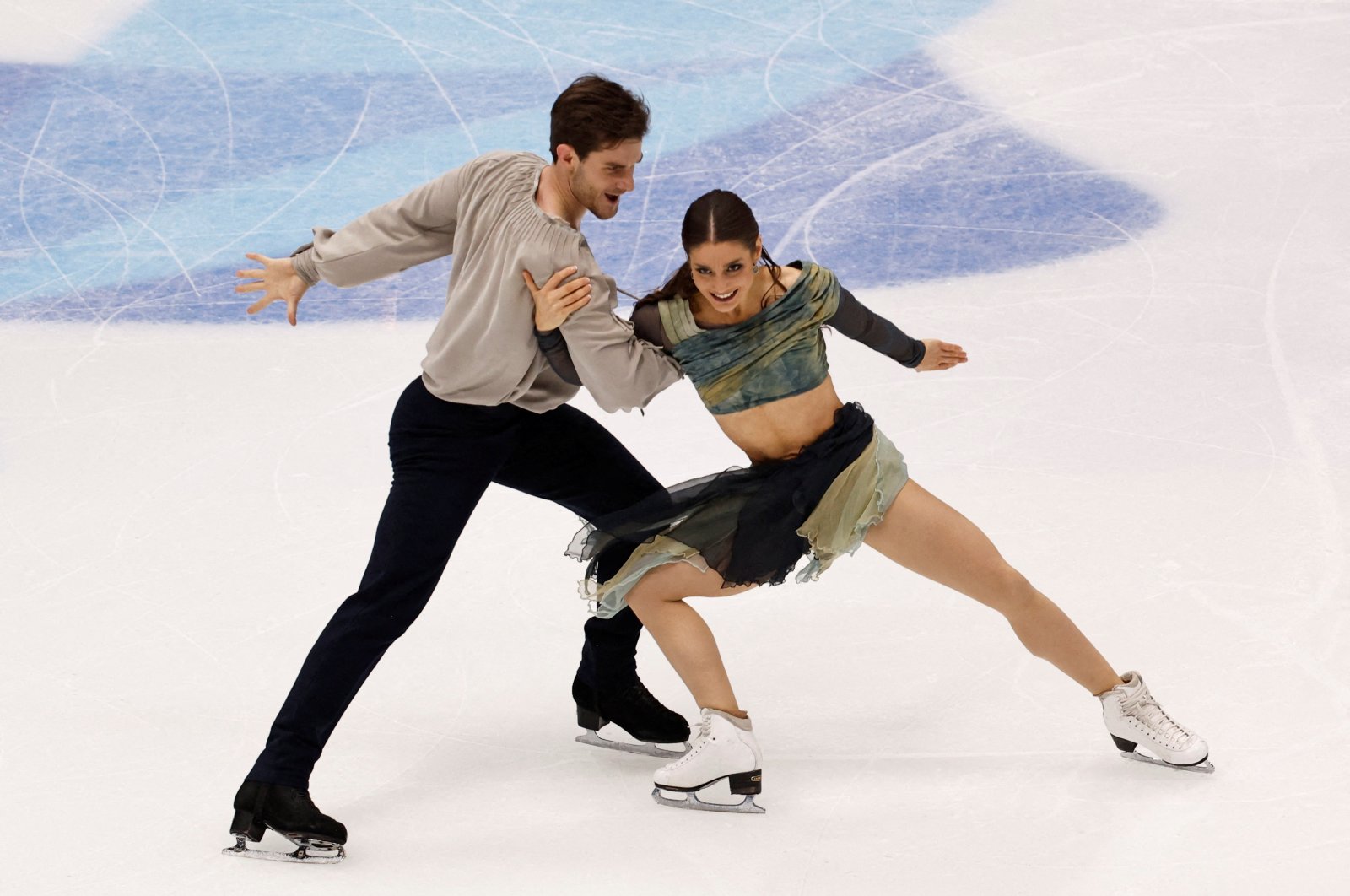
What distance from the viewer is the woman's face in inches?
118

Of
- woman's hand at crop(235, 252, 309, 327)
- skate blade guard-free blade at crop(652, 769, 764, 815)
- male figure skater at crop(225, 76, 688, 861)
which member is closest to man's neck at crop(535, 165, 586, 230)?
male figure skater at crop(225, 76, 688, 861)

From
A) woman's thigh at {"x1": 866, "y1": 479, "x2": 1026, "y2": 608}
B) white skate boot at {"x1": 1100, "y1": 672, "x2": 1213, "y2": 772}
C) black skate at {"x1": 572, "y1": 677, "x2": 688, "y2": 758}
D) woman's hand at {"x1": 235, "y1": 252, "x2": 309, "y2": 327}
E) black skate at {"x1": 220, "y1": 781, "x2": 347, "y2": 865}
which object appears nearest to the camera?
black skate at {"x1": 220, "y1": 781, "x2": 347, "y2": 865}

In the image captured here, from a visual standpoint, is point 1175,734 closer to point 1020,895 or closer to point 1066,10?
point 1020,895

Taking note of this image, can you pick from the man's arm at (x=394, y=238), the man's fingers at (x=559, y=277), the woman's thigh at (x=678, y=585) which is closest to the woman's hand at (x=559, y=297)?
the man's fingers at (x=559, y=277)

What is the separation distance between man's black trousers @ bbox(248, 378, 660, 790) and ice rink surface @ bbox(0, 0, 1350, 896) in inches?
12.2

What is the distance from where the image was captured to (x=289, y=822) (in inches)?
121

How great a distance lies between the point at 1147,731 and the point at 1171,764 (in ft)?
0.30

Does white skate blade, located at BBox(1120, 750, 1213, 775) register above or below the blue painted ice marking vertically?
below

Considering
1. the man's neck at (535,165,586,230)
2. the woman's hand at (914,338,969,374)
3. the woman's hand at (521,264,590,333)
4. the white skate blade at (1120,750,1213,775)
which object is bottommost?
the white skate blade at (1120,750,1213,775)

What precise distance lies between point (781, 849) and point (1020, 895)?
482 mm

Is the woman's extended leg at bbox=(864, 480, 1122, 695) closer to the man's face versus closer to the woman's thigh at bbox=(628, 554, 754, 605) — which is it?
the woman's thigh at bbox=(628, 554, 754, 605)

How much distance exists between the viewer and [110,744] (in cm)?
358

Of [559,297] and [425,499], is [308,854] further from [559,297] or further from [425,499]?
[559,297]

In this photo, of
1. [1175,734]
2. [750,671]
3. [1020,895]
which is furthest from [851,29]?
[1020,895]
